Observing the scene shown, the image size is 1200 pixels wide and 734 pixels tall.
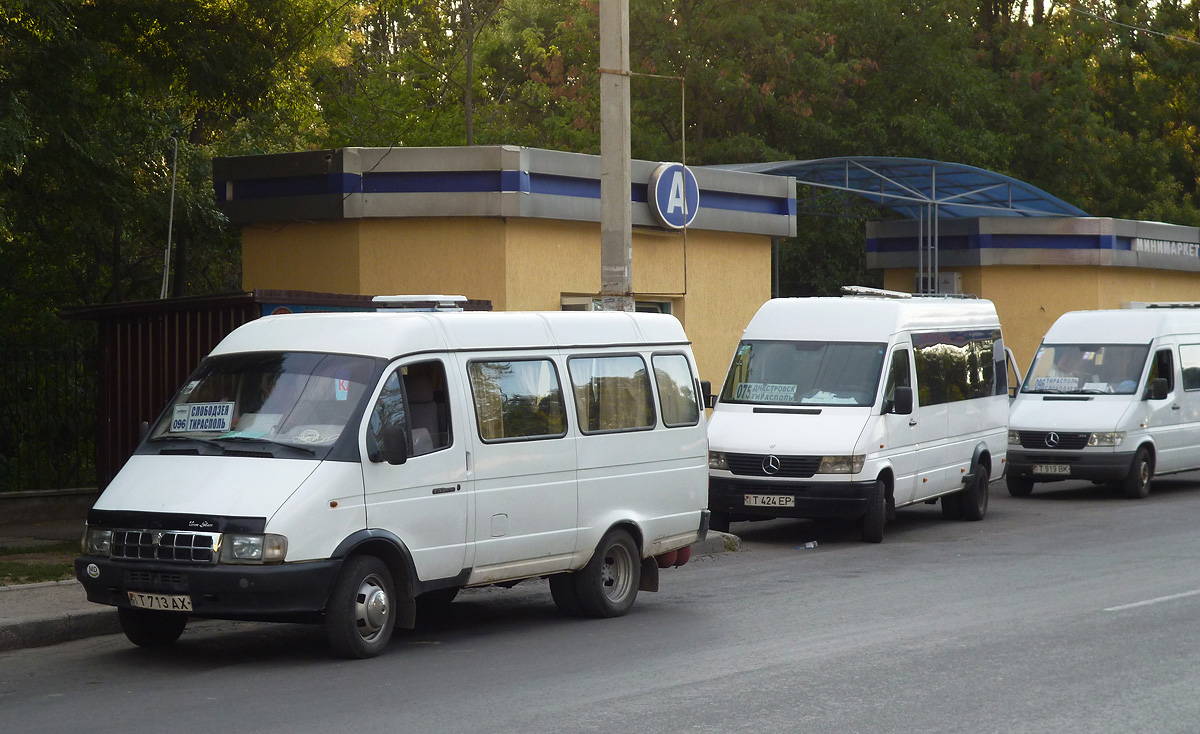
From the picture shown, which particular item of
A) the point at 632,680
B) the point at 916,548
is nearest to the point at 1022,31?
the point at 916,548

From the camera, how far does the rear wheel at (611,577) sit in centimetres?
1005

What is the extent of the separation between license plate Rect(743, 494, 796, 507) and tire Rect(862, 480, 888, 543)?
2.62 ft

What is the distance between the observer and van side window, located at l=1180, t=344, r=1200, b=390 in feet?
66.2

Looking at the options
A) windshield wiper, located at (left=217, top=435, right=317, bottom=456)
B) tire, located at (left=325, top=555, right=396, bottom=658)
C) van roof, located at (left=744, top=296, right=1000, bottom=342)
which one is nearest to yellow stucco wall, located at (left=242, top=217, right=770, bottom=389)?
van roof, located at (left=744, top=296, right=1000, bottom=342)

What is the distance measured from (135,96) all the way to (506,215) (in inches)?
208

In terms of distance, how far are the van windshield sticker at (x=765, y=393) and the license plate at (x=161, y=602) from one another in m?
8.39

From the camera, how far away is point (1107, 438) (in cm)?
1888

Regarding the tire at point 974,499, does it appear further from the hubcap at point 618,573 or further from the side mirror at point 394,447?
the side mirror at point 394,447

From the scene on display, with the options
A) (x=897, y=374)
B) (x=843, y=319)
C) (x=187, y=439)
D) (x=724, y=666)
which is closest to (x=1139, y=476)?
(x=897, y=374)

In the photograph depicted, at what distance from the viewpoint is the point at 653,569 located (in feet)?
35.3

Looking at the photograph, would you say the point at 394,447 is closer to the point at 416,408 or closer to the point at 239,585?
the point at 416,408

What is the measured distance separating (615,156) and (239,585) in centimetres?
737

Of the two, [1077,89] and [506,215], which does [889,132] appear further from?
[506,215]

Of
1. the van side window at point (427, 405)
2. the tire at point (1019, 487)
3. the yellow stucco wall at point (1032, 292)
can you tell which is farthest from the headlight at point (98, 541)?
the yellow stucco wall at point (1032, 292)
